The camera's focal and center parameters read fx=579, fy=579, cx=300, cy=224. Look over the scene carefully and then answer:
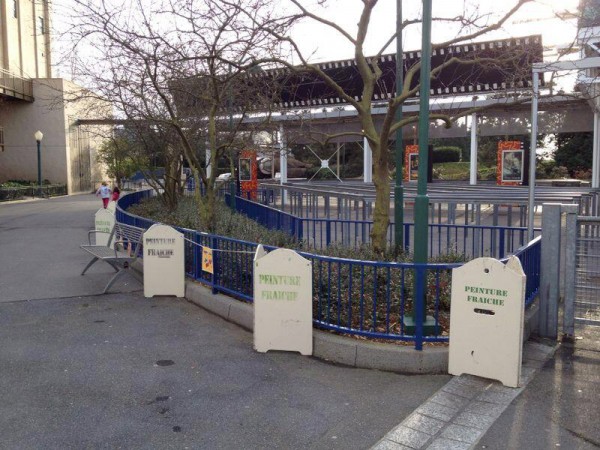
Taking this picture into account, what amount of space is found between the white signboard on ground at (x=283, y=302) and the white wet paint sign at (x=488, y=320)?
1.47 metres

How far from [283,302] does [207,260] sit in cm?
230

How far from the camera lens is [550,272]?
6527 mm

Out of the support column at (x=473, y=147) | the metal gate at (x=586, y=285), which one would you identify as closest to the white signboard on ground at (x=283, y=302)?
the metal gate at (x=586, y=285)

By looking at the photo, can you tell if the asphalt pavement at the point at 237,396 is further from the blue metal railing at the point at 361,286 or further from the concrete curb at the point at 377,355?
the blue metal railing at the point at 361,286

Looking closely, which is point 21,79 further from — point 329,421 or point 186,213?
point 329,421

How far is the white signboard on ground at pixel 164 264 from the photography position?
27.9ft

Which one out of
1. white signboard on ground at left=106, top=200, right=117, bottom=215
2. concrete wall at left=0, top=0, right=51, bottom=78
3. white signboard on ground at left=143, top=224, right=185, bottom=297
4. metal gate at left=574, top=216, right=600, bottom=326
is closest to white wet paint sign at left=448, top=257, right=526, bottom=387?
metal gate at left=574, top=216, right=600, bottom=326

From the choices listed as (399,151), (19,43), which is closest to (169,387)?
(399,151)

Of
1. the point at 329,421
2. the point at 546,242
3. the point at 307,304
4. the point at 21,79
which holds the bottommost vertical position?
the point at 329,421

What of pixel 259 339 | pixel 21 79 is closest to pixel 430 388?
pixel 259 339

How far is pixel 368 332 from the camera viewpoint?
5.88 m

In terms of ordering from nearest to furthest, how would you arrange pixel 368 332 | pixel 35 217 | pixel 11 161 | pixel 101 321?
pixel 368 332 < pixel 101 321 < pixel 35 217 < pixel 11 161

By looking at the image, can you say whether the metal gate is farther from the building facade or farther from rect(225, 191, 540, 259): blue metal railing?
the building facade

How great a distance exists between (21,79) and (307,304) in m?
41.7
